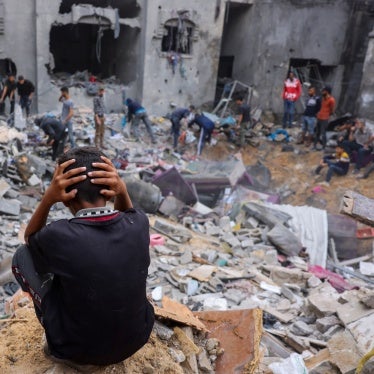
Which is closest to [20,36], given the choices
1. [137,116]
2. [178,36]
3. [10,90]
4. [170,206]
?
[10,90]

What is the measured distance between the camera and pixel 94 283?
6.35ft

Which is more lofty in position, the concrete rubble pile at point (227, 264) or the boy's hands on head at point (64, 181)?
the boy's hands on head at point (64, 181)

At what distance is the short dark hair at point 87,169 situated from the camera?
2.02m

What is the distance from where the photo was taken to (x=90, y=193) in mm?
2031

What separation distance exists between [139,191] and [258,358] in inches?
234

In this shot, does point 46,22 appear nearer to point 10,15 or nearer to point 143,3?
point 10,15

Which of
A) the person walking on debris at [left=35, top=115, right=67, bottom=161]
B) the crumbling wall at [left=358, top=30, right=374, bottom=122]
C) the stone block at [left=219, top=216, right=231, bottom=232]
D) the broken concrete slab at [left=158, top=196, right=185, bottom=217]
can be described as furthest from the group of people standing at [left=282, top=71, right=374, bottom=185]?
the person walking on debris at [left=35, top=115, right=67, bottom=161]

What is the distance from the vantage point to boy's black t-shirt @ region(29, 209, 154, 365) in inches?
75.0

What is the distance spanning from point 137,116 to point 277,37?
7.22 m

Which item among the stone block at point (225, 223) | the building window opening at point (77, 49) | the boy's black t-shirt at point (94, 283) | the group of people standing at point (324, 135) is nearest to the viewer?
the boy's black t-shirt at point (94, 283)

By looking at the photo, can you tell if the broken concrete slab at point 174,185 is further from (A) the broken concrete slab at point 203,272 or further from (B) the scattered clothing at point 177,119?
(A) the broken concrete slab at point 203,272

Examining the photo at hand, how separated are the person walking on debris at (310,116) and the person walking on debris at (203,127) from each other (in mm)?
3189

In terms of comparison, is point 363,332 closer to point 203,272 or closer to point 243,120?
point 203,272

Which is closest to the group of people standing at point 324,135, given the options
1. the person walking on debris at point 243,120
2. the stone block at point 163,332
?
the person walking on debris at point 243,120
